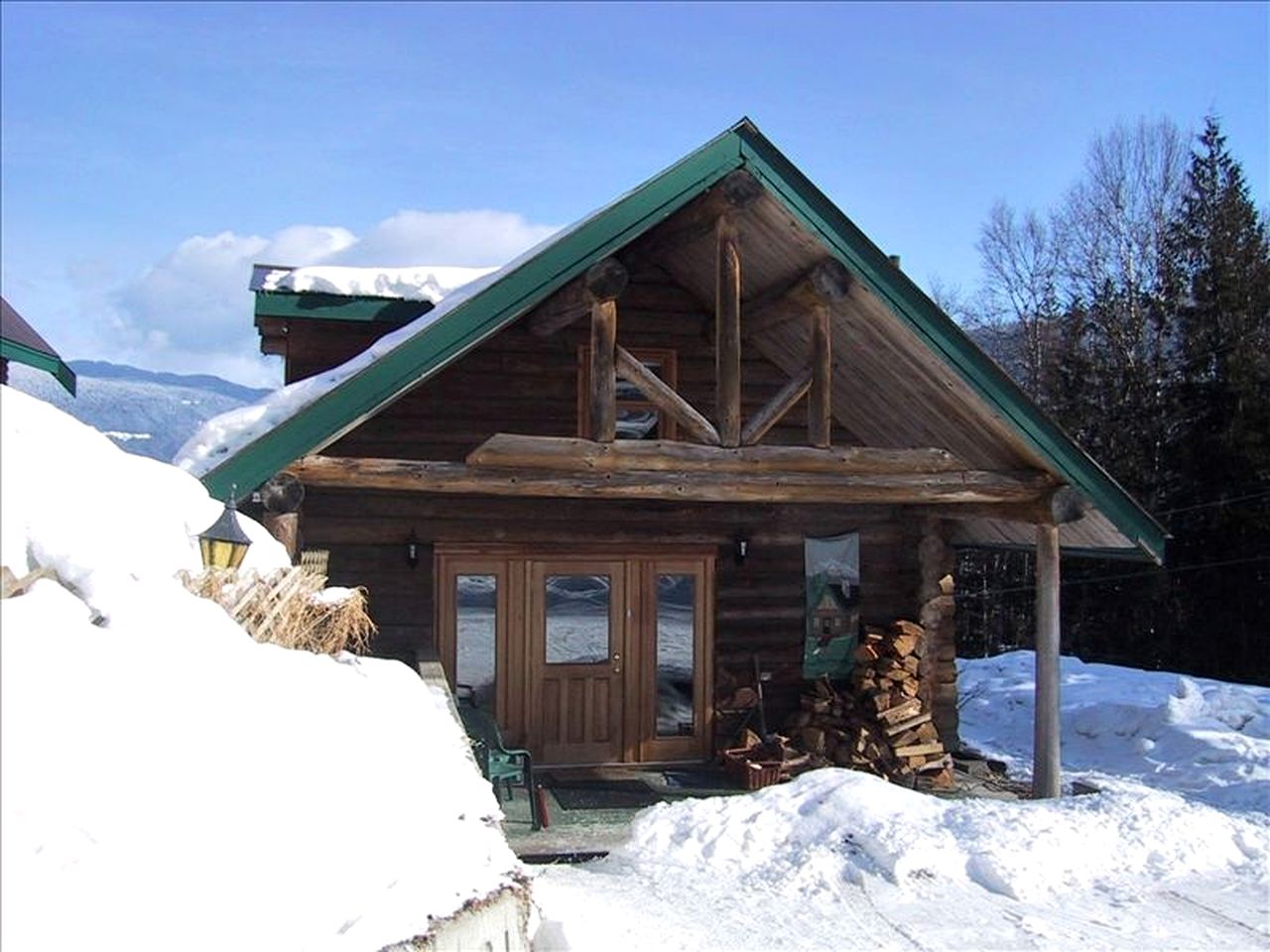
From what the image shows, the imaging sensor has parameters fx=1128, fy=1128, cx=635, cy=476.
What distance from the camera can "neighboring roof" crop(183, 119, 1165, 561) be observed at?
7.45 metres

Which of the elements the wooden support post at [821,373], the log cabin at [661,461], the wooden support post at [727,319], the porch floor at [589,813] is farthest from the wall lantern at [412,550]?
the wooden support post at [821,373]

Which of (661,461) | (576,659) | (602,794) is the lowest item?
(602,794)

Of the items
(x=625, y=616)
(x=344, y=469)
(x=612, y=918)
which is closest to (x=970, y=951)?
(x=612, y=918)

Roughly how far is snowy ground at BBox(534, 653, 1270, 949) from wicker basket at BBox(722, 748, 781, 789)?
1.67 meters

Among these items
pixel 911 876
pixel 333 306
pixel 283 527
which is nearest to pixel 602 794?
pixel 911 876

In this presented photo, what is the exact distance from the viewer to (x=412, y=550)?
10375 mm

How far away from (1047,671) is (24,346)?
11432 mm

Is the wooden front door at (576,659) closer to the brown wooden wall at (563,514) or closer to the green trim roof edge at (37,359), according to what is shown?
the brown wooden wall at (563,514)

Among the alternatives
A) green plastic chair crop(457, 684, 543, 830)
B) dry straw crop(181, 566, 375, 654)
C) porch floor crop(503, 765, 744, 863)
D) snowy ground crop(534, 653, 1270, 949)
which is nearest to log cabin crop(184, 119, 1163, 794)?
porch floor crop(503, 765, 744, 863)

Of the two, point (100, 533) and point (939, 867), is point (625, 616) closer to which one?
point (939, 867)

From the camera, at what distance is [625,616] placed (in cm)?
1127

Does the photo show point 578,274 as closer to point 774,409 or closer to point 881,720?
point 774,409

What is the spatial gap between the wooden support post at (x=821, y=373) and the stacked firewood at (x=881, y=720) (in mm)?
3538

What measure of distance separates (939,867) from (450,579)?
17.6 ft
